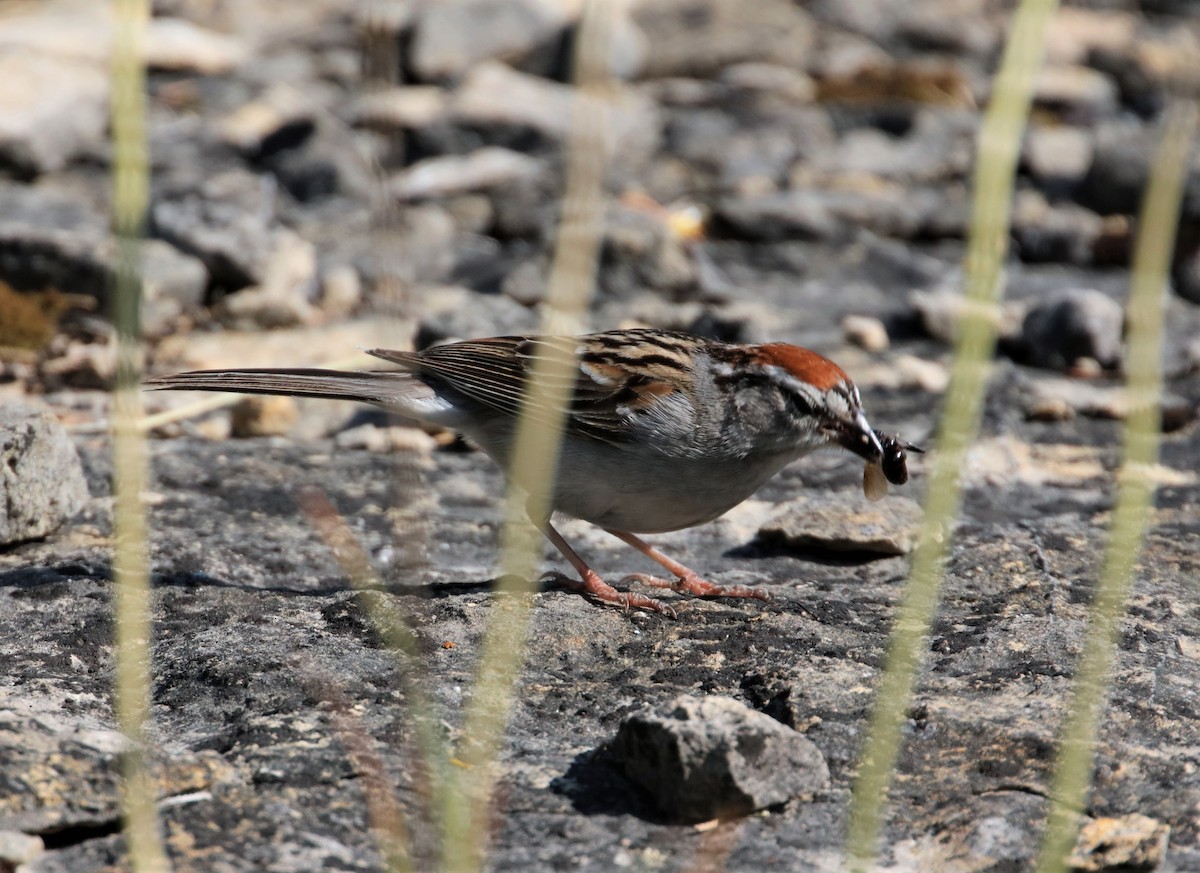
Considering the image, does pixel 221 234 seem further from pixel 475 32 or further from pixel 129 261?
pixel 129 261

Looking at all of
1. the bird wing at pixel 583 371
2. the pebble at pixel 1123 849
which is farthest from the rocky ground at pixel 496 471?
the bird wing at pixel 583 371

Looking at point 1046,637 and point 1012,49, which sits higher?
point 1012,49

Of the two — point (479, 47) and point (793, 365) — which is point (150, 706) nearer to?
point (793, 365)

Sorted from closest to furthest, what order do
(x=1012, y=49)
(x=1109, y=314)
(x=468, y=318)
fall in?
(x=1012, y=49) → (x=468, y=318) → (x=1109, y=314)

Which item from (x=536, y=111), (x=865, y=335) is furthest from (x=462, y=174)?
(x=865, y=335)

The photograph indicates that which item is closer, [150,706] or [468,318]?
[150,706]

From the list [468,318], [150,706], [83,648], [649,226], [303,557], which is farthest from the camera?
[649,226]

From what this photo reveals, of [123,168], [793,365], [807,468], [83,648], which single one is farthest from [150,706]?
[807,468]
